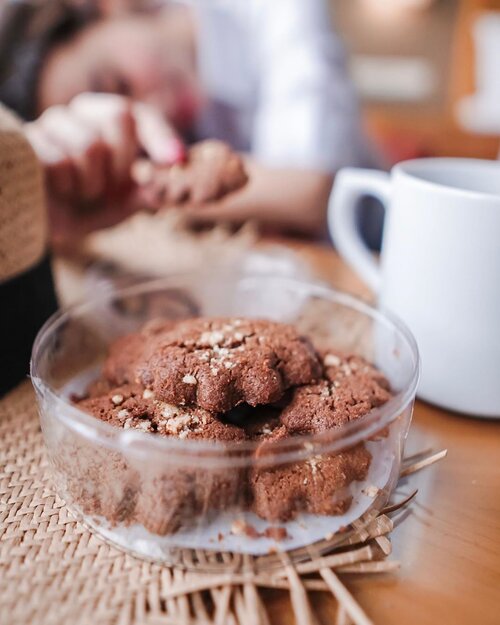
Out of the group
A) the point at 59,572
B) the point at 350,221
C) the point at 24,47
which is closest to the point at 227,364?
the point at 59,572

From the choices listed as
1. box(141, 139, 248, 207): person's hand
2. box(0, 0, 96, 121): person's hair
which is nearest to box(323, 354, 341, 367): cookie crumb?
box(141, 139, 248, 207): person's hand

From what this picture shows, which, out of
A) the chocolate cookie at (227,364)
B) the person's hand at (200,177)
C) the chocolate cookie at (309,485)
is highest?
the person's hand at (200,177)

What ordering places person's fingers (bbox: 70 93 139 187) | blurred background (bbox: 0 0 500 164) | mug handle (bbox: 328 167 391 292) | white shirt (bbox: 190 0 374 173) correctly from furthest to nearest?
blurred background (bbox: 0 0 500 164), white shirt (bbox: 190 0 374 173), person's fingers (bbox: 70 93 139 187), mug handle (bbox: 328 167 391 292)

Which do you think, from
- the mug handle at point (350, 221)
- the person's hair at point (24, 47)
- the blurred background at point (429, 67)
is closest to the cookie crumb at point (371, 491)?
the mug handle at point (350, 221)

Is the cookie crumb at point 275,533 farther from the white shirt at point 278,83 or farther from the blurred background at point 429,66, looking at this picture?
the blurred background at point 429,66

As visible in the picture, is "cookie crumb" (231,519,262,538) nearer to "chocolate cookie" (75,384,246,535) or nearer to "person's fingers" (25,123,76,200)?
"chocolate cookie" (75,384,246,535)

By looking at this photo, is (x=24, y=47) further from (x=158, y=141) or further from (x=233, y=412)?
(x=233, y=412)
